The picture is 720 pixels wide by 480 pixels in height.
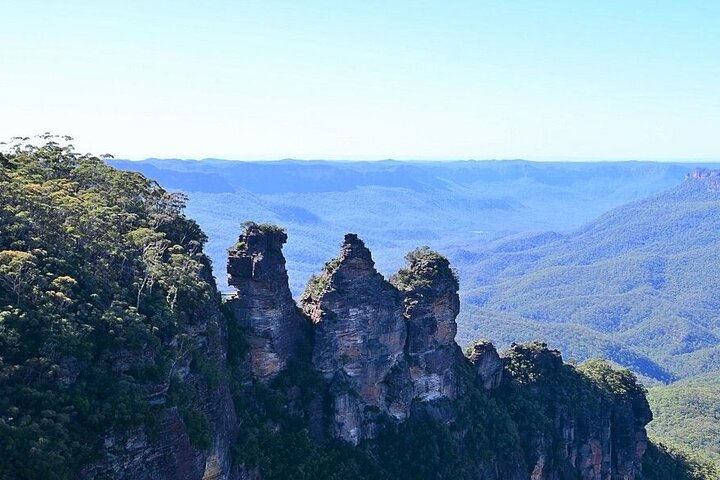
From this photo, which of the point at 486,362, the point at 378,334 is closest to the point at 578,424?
the point at 486,362

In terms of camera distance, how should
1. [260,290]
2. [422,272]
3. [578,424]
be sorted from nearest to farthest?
[260,290] → [422,272] → [578,424]

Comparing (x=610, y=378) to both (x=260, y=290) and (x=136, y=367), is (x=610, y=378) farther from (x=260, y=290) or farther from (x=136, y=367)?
(x=136, y=367)

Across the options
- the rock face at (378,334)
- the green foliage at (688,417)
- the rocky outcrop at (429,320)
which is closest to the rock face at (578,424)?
the rocky outcrop at (429,320)

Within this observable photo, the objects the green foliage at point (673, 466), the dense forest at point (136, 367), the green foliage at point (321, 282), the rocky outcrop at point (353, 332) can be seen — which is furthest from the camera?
the green foliage at point (673, 466)

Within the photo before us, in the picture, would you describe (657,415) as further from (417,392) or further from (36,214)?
(36,214)

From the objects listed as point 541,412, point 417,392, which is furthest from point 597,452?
point 417,392

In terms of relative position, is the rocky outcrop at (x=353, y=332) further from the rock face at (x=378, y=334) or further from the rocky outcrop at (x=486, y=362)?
the rocky outcrop at (x=486, y=362)

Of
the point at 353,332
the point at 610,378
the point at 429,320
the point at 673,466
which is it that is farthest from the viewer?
the point at 673,466

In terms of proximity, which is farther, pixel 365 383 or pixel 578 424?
pixel 578 424
